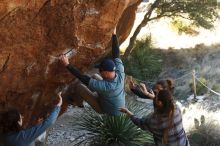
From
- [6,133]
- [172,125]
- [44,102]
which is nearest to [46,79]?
[44,102]

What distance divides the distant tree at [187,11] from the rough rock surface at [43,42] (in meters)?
11.3

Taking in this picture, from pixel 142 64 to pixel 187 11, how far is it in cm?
315

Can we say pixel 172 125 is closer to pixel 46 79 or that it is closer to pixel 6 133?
pixel 6 133

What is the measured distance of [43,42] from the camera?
7227mm

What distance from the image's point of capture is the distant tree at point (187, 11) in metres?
19.8

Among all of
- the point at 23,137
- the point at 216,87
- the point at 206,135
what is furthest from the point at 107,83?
the point at 216,87

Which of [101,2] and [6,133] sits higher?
[101,2]

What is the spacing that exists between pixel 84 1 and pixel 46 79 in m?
1.48

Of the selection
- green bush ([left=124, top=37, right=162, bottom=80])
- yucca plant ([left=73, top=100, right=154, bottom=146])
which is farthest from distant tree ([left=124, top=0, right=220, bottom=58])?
yucca plant ([left=73, top=100, right=154, bottom=146])

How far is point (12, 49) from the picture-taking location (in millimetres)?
6875

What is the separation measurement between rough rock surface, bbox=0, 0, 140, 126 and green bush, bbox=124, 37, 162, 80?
10374mm

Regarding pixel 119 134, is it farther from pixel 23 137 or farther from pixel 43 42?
pixel 23 137

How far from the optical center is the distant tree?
19812 mm

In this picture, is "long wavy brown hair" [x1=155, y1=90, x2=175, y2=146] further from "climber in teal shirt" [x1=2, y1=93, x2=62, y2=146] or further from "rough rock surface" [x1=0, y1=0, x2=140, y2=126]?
"rough rock surface" [x1=0, y1=0, x2=140, y2=126]
